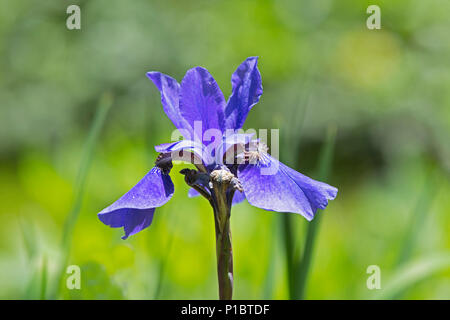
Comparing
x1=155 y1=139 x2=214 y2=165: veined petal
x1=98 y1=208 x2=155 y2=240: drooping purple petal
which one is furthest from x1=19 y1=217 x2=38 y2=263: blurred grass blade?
x1=155 y1=139 x2=214 y2=165: veined petal

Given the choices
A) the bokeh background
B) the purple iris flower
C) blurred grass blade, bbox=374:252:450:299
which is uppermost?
the bokeh background

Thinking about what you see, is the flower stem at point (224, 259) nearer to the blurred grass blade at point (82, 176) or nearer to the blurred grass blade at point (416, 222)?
the blurred grass blade at point (82, 176)

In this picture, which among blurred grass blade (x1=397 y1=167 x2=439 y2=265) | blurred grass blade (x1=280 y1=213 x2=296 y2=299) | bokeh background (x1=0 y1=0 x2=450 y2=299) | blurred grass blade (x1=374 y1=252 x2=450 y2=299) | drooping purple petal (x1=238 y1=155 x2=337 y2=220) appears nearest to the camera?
drooping purple petal (x1=238 y1=155 x2=337 y2=220)

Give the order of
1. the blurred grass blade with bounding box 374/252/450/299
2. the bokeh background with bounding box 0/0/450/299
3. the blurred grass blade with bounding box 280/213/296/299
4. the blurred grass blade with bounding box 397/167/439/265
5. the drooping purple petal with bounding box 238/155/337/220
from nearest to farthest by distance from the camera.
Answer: the drooping purple petal with bounding box 238/155/337/220 → the blurred grass blade with bounding box 280/213/296/299 → the blurred grass blade with bounding box 374/252/450/299 → the blurred grass blade with bounding box 397/167/439/265 → the bokeh background with bounding box 0/0/450/299

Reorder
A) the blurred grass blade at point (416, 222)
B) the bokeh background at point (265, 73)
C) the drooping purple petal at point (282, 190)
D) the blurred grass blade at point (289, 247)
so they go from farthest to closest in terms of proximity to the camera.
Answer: the bokeh background at point (265, 73)
the blurred grass blade at point (416, 222)
the blurred grass blade at point (289, 247)
the drooping purple petal at point (282, 190)

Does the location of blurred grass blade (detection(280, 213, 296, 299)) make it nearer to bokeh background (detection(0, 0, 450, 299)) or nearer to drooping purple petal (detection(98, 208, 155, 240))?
drooping purple petal (detection(98, 208, 155, 240))

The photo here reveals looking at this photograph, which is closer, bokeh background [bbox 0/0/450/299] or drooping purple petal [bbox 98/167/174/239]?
drooping purple petal [bbox 98/167/174/239]

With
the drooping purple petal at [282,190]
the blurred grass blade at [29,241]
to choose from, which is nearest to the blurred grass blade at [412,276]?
the drooping purple petal at [282,190]
